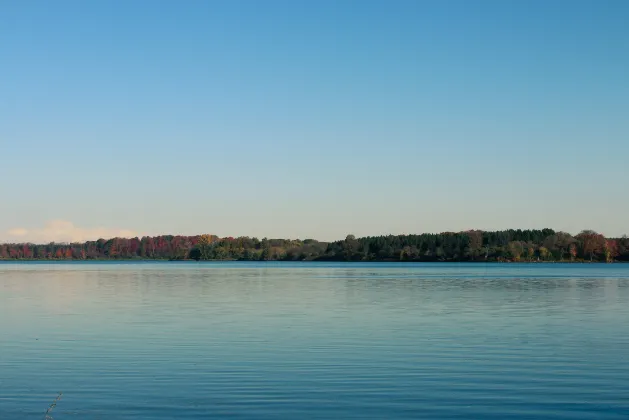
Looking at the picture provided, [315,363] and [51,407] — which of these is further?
[315,363]

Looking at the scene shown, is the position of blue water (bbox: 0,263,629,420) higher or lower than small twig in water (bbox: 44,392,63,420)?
higher

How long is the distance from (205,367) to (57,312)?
24.0m

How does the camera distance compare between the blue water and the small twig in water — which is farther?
the blue water

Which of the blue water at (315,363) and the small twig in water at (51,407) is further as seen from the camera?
the blue water at (315,363)

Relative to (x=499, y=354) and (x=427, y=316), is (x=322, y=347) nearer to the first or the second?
(x=499, y=354)

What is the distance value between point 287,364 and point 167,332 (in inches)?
429

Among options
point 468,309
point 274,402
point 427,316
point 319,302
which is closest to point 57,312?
point 319,302

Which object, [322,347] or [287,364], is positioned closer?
[287,364]

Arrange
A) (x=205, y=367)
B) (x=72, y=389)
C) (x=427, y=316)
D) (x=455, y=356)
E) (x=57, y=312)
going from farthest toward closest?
(x=57, y=312) → (x=427, y=316) → (x=455, y=356) → (x=205, y=367) → (x=72, y=389)

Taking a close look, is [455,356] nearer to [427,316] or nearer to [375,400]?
[375,400]

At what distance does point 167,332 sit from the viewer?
3481 cm

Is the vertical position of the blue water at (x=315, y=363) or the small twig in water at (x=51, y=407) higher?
the blue water at (x=315, y=363)

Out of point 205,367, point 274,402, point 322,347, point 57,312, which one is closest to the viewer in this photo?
point 274,402

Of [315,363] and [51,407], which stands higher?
[315,363]
